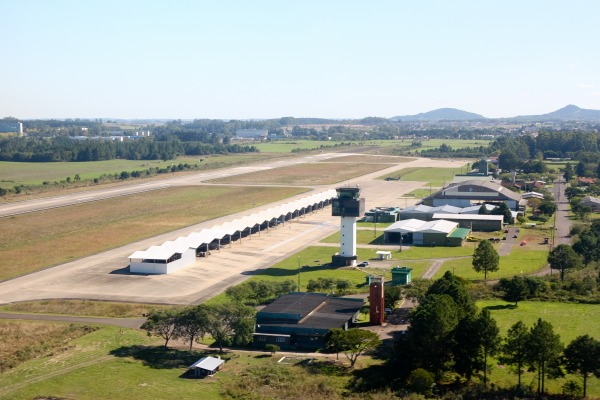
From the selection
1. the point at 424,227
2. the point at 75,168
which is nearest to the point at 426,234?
the point at 424,227

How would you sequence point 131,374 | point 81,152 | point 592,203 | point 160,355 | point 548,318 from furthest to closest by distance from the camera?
point 81,152, point 592,203, point 548,318, point 160,355, point 131,374

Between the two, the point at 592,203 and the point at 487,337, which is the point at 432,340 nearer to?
the point at 487,337

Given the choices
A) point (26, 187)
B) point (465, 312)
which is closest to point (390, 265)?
point (465, 312)

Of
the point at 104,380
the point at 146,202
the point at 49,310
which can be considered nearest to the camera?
the point at 104,380

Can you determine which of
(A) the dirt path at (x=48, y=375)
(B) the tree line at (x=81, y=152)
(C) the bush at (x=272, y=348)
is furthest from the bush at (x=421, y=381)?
(B) the tree line at (x=81, y=152)

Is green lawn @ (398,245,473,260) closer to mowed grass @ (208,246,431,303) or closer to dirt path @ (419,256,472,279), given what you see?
mowed grass @ (208,246,431,303)

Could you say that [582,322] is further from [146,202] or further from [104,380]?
[146,202]

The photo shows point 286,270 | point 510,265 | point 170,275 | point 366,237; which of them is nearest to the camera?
point 170,275
